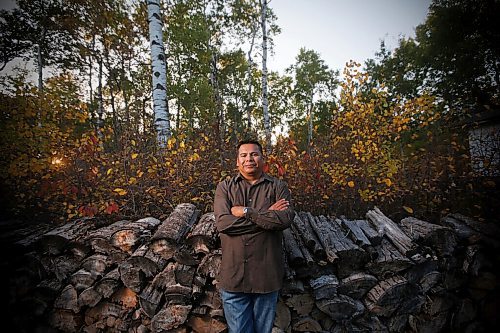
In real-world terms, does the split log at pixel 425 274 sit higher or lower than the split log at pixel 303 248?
lower

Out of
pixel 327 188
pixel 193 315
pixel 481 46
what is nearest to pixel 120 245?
pixel 193 315

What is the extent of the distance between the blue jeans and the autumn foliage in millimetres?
2437

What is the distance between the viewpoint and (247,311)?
2.44 meters

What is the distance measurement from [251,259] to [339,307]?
1317 mm

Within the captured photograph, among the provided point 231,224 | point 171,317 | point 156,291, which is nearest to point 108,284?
point 156,291

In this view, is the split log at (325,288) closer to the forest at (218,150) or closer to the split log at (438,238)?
the split log at (438,238)

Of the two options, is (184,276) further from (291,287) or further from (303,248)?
(303,248)

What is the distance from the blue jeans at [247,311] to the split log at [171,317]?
23.3 inches

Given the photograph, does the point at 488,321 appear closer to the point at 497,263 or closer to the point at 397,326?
the point at 497,263

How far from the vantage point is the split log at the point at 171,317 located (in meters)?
2.64

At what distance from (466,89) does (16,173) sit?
50.1 feet

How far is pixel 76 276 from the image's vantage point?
296 centimetres

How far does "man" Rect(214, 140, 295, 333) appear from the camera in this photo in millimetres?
2305

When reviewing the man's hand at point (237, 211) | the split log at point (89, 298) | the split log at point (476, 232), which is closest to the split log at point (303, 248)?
the man's hand at point (237, 211)
